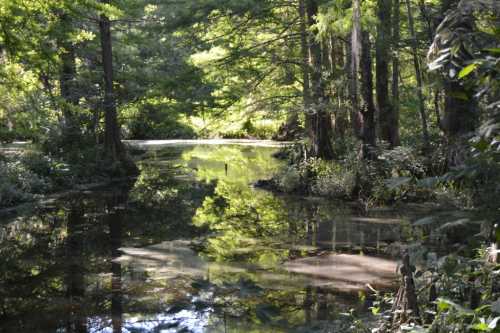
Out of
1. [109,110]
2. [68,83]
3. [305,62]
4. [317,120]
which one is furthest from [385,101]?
[68,83]

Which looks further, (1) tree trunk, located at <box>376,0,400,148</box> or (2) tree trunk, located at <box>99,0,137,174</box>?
(2) tree trunk, located at <box>99,0,137,174</box>

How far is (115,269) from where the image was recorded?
819 centimetres

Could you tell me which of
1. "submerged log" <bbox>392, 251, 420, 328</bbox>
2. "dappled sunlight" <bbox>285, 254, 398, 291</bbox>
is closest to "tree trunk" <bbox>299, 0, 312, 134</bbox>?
"dappled sunlight" <bbox>285, 254, 398, 291</bbox>

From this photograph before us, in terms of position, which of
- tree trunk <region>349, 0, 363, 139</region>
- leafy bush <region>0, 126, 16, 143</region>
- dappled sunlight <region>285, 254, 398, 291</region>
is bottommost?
dappled sunlight <region>285, 254, 398, 291</region>

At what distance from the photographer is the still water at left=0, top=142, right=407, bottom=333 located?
605 centimetres

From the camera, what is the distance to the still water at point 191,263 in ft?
19.8

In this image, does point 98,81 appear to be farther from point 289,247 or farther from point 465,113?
point 465,113

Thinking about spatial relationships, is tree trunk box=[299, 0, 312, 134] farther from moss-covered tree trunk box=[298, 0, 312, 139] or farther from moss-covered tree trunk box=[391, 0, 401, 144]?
moss-covered tree trunk box=[391, 0, 401, 144]

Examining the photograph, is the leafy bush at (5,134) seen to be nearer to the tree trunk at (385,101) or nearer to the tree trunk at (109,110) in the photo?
the tree trunk at (109,110)

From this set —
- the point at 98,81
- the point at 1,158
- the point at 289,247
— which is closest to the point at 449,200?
the point at 289,247

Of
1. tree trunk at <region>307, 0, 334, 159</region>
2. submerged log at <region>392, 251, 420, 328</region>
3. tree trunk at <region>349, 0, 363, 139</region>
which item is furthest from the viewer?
tree trunk at <region>307, 0, 334, 159</region>

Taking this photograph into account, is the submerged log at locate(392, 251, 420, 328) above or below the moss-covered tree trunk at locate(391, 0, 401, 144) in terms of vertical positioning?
below

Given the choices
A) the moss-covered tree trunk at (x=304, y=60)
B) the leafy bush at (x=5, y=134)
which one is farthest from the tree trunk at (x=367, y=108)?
the leafy bush at (x=5, y=134)

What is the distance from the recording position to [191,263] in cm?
848
